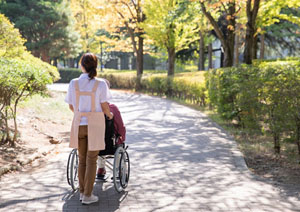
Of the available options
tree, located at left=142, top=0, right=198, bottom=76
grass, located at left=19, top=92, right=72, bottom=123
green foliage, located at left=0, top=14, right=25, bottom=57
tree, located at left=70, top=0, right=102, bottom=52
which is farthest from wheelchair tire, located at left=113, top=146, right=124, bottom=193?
tree, located at left=70, top=0, right=102, bottom=52

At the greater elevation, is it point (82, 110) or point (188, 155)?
point (82, 110)

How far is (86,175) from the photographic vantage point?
5.12 metres

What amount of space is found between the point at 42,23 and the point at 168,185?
36344 millimetres

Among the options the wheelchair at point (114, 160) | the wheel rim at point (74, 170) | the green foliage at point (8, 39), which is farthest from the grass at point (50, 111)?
the wheelchair at point (114, 160)

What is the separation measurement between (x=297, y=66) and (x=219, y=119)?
5.76 meters

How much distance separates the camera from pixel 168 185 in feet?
19.9

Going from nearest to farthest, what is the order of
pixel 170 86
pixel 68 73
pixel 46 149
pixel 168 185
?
pixel 168 185
pixel 46 149
pixel 170 86
pixel 68 73

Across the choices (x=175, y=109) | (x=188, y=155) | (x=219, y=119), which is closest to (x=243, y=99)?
(x=188, y=155)

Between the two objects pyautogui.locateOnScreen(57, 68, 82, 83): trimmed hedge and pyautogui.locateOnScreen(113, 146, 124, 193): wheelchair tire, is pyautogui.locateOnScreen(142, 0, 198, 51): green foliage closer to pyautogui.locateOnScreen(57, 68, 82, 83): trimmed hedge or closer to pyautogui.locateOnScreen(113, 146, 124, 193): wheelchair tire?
pyautogui.locateOnScreen(113, 146, 124, 193): wheelchair tire

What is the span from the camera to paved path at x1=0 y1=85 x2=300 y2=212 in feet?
16.8

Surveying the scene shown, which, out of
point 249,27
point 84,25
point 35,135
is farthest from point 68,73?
point 35,135

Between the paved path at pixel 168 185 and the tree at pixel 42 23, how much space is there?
3213 cm

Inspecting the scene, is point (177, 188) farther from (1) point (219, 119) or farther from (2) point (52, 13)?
(2) point (52, 13)

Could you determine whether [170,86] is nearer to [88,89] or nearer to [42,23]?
[88,89]
